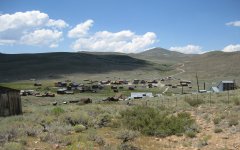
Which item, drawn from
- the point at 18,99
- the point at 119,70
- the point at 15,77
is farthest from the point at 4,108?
the point at 119,70

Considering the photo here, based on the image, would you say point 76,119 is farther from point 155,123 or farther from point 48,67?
point 48,67

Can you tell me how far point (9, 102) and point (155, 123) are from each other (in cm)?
1378

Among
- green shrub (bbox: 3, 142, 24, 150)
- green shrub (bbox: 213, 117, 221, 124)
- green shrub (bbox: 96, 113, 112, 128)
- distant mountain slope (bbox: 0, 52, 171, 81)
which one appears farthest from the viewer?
distant mountain slope (bbox: 0, 52, 171, 81)

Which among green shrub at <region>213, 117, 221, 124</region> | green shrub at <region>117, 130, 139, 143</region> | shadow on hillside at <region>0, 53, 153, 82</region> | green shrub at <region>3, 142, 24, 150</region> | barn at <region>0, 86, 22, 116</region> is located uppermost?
shadow on hillside at <region>0, 53, 153, 82</region>

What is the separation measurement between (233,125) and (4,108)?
691 inches

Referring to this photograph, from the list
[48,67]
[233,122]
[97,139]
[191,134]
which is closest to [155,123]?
[191,134]

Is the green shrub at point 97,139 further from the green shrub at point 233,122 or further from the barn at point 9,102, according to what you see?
the barn at point 9,102

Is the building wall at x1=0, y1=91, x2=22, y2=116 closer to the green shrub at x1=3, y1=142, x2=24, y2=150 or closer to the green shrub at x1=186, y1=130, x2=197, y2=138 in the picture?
the green shrub at x1=3, y1=142, x2=24, y2=150

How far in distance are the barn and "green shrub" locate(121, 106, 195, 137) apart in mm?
10400

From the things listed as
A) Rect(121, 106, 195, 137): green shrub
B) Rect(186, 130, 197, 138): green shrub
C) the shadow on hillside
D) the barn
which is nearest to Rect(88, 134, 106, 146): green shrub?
Rect(121, 106, 195, 137): green shrub

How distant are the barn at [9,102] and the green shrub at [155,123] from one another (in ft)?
34.1

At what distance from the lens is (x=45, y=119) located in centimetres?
2238

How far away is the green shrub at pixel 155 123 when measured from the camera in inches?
757

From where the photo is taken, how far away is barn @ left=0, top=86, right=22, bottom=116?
29.0 meters
